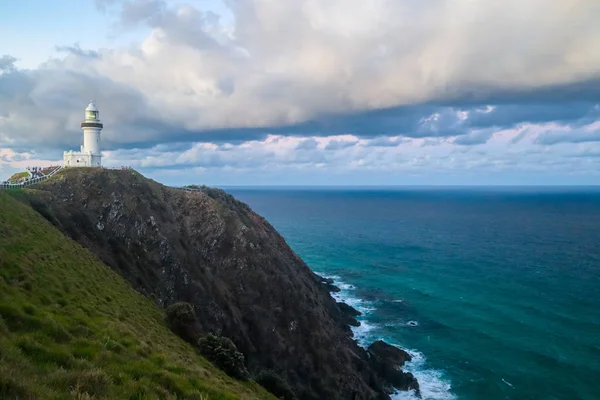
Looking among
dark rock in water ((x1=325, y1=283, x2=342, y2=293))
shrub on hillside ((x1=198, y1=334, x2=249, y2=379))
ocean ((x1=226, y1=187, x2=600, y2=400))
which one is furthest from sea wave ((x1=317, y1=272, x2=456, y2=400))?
shrub on hillside ((x1=198, y1=334, x2=249, y2=379))

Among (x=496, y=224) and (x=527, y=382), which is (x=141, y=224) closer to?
(x=527, y=382)

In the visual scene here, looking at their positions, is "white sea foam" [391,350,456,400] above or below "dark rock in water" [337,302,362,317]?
below

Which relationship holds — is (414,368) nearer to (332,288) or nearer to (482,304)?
(482,304)

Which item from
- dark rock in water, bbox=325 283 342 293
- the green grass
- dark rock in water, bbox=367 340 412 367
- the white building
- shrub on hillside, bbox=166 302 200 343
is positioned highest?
the white building

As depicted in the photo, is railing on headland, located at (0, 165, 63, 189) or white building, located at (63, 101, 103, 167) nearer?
railing on headland, located at (0, 165, 63, 189)

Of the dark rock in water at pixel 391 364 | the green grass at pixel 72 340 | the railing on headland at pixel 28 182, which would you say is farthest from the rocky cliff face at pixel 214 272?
the green grass at pixel 72 340

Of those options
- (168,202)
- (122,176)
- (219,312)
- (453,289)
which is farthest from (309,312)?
(453,289)

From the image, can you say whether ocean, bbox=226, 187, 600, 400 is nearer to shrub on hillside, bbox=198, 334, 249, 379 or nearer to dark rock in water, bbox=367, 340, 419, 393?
dark rock in water, bbox=367, 340, 419, 393
